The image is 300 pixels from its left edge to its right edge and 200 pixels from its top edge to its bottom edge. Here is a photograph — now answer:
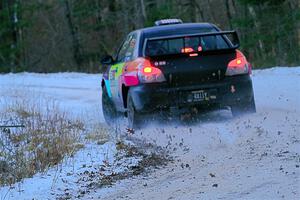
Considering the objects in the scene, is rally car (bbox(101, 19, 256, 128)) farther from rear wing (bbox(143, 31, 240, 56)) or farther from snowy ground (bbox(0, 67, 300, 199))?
snowy ground (bbox(0, 67, 300, 199))

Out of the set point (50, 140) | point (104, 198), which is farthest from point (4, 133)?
point (104, 198)

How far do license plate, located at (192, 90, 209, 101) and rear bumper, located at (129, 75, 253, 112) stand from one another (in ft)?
0.15

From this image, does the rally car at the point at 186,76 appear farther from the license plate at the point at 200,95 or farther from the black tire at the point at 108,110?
the black tire at the point at 108,110

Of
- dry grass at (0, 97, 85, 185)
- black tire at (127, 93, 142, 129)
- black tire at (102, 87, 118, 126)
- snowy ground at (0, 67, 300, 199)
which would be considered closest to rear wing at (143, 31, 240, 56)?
black tire at (127, 93, 142, 129)

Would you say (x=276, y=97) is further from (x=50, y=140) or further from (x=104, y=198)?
(x=104, y=198)

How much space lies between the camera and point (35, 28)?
A: 136 ft

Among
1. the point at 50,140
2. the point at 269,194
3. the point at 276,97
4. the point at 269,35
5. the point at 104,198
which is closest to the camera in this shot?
the point at 269,194

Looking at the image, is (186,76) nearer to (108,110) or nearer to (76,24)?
(108,110)

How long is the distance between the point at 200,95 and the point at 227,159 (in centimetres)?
262

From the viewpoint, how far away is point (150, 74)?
32.2ft

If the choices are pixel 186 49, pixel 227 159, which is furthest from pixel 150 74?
pixel 227 159

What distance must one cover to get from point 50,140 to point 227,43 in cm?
326

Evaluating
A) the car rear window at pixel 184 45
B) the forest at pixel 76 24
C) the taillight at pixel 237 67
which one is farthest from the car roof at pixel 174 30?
the forest at pixel 76 24

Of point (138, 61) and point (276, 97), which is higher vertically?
point (138, 61)
